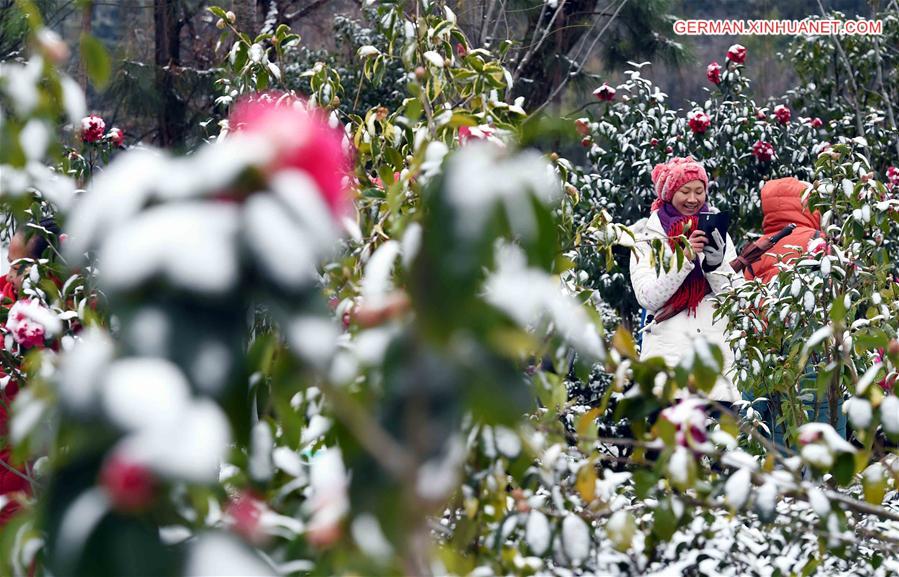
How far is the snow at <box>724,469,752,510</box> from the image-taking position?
1342 millimetres

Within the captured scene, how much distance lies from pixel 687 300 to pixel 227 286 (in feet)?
13.3

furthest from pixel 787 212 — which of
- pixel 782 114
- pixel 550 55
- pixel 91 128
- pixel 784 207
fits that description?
pixel 550 55

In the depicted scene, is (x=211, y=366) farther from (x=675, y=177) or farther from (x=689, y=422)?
(x=675, y=177)

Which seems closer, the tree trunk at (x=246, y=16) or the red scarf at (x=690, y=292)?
the red scarf at (x=690, y=292)

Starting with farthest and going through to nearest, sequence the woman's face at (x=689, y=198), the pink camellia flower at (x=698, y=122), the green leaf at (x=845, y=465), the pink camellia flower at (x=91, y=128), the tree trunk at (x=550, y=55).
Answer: the tree trunk at (x=550, y=55) < the pink camellia flower at (x=698, y=122) < the woman's face at (x=689, y=198) < the pink camellia flower at (x=91, y=128) < the green leaf at (x=845, y=465)

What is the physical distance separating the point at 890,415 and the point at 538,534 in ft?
Answer: 1.44

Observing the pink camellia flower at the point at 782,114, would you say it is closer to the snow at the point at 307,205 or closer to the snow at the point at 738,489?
the snow at the point at 738,489

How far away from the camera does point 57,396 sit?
0.67 metres

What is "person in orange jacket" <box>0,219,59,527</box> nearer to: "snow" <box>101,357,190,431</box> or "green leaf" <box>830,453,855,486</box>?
"green leaf" <box>830,453,855,486</box>

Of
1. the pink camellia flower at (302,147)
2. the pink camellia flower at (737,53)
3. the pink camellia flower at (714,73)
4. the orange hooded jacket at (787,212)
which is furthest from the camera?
the pink camellia flower at (714,73)

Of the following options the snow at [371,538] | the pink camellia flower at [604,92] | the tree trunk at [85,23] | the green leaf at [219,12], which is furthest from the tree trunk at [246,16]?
the snow at [371,538]

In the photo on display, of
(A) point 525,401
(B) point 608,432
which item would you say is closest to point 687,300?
(B) point 608,432

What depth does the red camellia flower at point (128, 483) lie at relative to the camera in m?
0.61

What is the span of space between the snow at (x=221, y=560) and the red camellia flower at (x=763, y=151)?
6.68 meters
